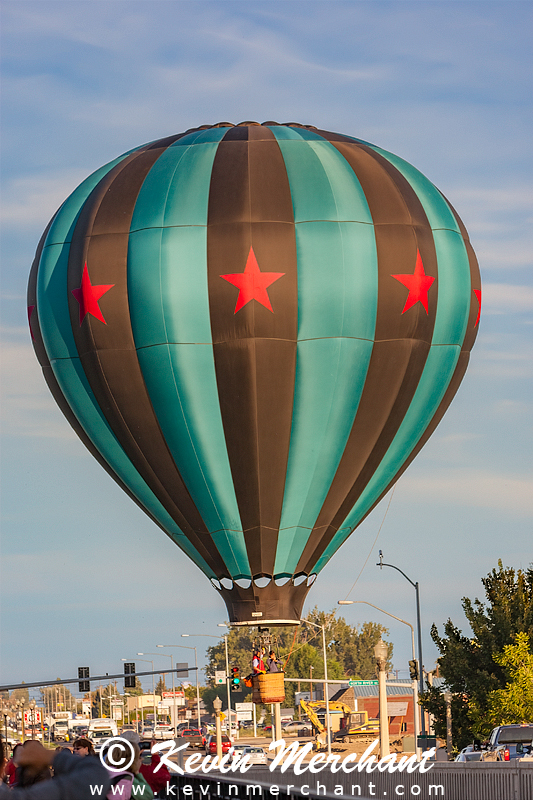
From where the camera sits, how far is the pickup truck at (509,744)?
95.0 ft

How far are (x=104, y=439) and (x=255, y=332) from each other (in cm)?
519

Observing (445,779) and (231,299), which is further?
(231,299)

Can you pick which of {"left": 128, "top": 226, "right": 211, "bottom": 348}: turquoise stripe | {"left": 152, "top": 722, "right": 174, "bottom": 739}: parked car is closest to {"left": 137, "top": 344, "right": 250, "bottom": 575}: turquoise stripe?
{"left": 128, "top": 226, "right": 211, "bottom": 348}: turquoise stripe

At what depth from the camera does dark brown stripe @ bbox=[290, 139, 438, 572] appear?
1110 inches

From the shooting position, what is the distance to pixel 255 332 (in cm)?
2722

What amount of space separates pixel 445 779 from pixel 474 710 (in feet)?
85.8

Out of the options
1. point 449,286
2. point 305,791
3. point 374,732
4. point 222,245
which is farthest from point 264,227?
point 374,732

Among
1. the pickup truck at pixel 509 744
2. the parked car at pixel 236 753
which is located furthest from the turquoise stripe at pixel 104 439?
the pickup truck at pixel 509 744

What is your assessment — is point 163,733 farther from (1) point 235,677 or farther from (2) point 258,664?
(2) point 258,664

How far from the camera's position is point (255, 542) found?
94.0 ft

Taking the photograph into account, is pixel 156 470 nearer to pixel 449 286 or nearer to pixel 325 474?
pixel 325 474

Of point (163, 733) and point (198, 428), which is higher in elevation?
point (198, 428)

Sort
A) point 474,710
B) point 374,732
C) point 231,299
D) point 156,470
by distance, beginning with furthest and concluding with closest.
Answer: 1. point 374,732
2. point 474,710
3. point 156,470
4. point 231,299

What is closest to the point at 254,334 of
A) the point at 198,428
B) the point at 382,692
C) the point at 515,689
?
the point at 198,428
